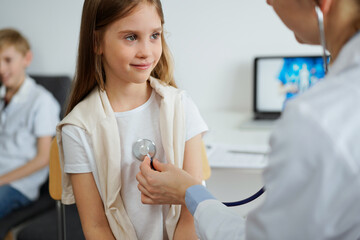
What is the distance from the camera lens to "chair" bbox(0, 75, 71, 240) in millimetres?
1688

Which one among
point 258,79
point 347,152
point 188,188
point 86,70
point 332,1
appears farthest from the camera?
point 258,79

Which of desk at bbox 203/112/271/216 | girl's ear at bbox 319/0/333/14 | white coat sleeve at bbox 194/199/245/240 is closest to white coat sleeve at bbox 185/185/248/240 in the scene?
white coat sleeve at bbox 194/199/245/240

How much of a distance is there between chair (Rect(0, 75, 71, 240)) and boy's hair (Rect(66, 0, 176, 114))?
0.93 meters

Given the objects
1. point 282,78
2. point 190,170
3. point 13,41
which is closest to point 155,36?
point 190,170

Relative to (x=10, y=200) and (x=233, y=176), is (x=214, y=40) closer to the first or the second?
(x=233, y=176)

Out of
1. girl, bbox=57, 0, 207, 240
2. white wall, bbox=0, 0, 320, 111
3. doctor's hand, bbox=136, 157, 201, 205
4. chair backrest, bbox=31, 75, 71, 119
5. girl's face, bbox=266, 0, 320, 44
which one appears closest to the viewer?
girl's face, bbox=266, 0, 320, 44

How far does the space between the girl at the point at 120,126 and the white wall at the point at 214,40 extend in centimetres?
96

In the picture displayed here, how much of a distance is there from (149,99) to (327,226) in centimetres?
61

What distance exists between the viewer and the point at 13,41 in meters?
2.06

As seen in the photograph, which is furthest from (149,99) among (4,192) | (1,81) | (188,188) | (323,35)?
(1,81)

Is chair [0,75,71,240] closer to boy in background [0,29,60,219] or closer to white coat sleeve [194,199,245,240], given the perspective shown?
boy in background [0,29,60,219]

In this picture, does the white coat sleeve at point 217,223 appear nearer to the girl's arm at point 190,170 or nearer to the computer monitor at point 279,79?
the girl's arm at point 190,170

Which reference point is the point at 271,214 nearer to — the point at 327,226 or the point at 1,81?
the point at 327,226

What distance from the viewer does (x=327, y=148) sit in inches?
17.7
